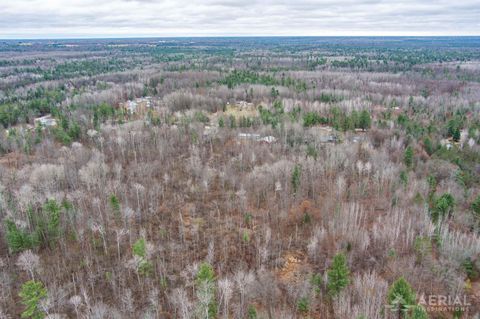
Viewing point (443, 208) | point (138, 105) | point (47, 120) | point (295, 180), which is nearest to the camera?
point (443, 208)

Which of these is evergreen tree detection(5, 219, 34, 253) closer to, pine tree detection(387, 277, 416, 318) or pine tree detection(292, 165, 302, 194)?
pine tree detection(292, 165, 302, 194)

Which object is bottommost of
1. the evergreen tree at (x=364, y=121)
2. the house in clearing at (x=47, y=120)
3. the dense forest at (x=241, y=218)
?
the dense forest at (x=241, y=218)

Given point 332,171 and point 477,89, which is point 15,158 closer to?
point 332,171

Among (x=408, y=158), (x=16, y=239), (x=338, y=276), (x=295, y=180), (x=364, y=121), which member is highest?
(x=364, y=121)

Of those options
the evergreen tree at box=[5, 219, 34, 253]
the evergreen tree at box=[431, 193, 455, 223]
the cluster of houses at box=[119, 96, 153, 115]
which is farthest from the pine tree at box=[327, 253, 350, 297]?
the cluster of houses at box=[119, 96, 153, 115]

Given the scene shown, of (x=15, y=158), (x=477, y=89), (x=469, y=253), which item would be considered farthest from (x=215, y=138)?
(x=477, y=89)

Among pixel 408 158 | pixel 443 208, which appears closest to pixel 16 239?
pixel 443 208

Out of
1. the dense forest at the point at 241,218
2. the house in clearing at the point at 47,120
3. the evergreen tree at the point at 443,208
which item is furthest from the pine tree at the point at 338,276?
the house in clearing at the point at 47,120

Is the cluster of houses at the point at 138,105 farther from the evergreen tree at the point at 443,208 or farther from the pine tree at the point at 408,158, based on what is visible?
the evergreen tree at the point at 443,208

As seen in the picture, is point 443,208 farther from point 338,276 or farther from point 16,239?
point 16,239
